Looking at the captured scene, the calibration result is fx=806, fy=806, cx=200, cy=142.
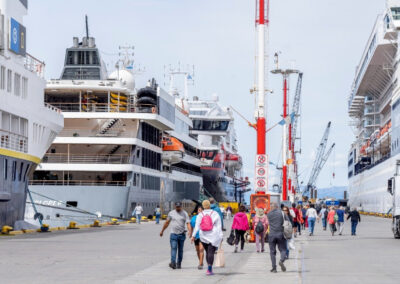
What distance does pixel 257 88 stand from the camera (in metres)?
35.5

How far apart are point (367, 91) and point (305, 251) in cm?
10305

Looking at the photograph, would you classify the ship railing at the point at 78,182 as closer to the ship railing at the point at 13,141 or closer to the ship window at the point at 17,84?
the ship railing at the point at 13,141

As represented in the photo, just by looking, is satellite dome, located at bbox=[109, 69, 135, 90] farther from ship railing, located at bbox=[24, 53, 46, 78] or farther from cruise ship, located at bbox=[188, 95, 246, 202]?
cruise ship, located at bbox=[188, 95, 246, 202]

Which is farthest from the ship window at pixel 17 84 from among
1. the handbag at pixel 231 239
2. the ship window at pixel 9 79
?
the handbag at pixel 231 239

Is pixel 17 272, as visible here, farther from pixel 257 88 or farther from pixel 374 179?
pixel 374 179

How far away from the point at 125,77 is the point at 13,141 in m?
28.8

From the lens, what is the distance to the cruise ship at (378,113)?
87812mm

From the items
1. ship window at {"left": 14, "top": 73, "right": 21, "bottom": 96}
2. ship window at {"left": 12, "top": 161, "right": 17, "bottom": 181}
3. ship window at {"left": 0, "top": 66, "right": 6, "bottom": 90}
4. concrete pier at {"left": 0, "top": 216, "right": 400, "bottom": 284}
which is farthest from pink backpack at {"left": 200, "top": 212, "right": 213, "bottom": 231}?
ship window at {"left": 14, "top": 73, "right": 21, "bottom": 96}

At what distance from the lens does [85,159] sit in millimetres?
59594

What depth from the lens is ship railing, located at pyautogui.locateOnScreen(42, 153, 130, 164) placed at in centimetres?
5875

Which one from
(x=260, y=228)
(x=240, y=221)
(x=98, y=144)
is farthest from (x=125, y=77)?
(x=260, y=228)

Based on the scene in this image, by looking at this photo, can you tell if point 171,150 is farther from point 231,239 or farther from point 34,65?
point 231,239

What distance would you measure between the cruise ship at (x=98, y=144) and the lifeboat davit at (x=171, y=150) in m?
4.10

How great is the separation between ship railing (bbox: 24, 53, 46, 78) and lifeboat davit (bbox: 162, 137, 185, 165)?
31.0m
